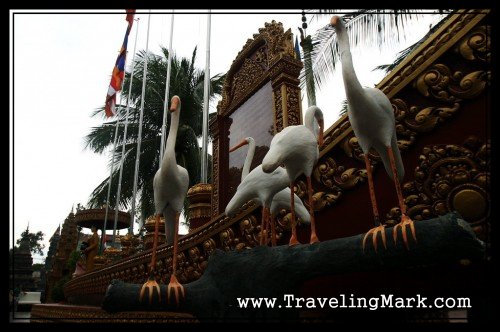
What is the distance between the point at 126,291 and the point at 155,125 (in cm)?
1422

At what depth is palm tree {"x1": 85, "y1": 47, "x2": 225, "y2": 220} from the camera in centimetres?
1455

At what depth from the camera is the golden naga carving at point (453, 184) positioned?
210cm

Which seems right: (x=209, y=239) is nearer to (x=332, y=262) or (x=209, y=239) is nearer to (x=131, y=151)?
(x=332, y=262)

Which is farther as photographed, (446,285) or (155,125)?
(155,125)

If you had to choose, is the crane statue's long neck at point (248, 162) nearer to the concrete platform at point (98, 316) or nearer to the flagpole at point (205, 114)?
the concrete platform at point (98, 316)

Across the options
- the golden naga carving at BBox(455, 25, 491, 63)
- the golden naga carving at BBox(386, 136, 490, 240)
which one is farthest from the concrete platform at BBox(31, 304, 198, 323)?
the golden naga carving at BBox(455, 25, 491, 63)

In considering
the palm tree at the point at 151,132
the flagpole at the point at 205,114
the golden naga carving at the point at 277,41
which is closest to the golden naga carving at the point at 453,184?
the golden naga carving at the point at 277,41

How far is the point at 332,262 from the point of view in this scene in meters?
1.78

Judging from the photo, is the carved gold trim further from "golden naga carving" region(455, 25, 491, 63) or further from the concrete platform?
the concrete platform

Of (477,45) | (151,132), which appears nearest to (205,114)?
(477,45)

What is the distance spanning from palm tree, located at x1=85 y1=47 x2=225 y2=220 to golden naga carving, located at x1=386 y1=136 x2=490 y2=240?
1188 centimetres

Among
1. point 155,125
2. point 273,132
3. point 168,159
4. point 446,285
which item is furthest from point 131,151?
point 446,285

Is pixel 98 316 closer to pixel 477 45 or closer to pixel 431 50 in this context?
pixel 431 50

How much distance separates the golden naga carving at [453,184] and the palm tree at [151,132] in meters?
11.9
